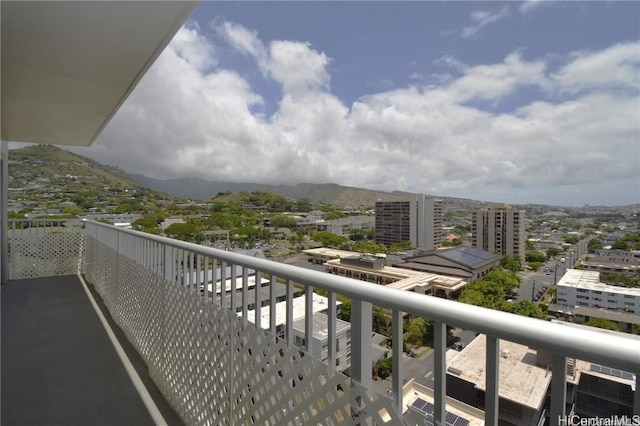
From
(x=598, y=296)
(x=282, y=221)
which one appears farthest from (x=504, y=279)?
(x=282, y=221)

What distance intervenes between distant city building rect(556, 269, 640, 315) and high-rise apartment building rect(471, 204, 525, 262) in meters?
5.10

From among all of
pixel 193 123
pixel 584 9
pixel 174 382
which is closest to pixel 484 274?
pixel 584 9

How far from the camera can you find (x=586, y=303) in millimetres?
4371

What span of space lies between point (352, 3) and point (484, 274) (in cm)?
810

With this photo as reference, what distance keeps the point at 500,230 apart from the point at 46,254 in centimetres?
1215

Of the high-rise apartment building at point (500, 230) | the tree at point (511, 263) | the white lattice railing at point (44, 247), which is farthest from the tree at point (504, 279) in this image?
the white lattice railing at point (44, 247)

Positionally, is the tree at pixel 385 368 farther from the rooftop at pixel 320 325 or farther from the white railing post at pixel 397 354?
the rooftop at pixel 320 325

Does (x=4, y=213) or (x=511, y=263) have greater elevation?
(x=4, y=213)

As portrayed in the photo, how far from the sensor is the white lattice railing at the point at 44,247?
562 cm

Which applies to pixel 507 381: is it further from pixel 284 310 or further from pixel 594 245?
pixel 594 245

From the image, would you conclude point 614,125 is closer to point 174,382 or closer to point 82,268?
point 174,382

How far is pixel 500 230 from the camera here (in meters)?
10.6

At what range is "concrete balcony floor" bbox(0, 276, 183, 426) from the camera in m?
2.09

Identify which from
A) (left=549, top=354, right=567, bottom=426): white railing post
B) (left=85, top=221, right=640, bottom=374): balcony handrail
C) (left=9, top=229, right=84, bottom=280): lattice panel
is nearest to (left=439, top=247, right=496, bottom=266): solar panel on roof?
(left=85, top=221, right=640, bottom=374): balcony handrail
